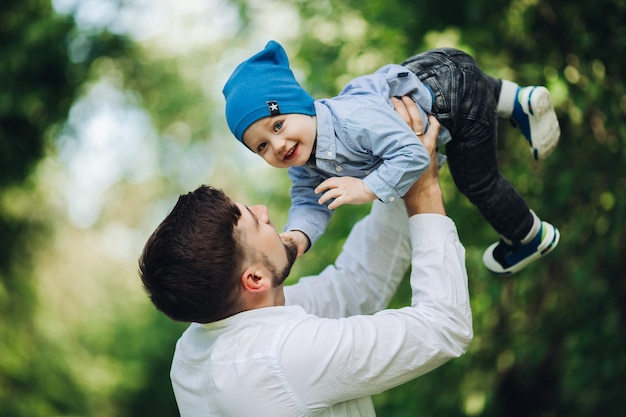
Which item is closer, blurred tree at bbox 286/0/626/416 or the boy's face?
the boy's face

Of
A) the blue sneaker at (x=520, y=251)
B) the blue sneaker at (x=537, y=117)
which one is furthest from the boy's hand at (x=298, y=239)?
the blue sneaker at (x=537, y=117)

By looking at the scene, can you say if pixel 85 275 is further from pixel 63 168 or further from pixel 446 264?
pixel 446 264

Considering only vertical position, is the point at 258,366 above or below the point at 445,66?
below

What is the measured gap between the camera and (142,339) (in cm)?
1178

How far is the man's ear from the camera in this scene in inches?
80.5

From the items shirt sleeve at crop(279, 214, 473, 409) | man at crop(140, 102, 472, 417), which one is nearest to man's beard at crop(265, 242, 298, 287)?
man at crop(140, 102, 472, 417)

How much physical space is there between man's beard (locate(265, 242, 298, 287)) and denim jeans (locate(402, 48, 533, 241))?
494 mm

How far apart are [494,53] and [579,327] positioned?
54.4 inches

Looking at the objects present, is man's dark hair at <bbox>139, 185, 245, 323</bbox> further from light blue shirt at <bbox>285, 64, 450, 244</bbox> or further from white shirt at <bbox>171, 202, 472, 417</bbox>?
light blue shirt at <bbox>285, 64, 450, 244</bbox>

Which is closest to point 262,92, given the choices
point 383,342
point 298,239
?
point 298,239

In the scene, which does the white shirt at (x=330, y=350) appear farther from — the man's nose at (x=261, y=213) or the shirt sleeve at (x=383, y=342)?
the man's nose at (x=261, y=213)

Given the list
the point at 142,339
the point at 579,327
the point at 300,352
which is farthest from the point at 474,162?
the point at 142,339

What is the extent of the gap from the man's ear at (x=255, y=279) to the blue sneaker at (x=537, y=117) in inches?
34.3

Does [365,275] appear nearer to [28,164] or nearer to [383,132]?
[383,132]
